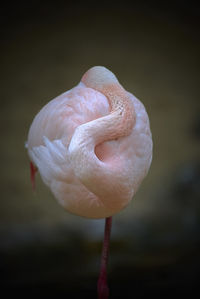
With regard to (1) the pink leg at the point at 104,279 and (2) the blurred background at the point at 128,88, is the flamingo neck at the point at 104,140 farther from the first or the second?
(2) the blurred background at the point at 128,88

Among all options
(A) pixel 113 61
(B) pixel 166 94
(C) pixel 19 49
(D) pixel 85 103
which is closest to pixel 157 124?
(B) pixel 166 94

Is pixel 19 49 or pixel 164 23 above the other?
pixel 164 23

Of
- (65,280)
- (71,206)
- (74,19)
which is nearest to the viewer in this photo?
(71,206)

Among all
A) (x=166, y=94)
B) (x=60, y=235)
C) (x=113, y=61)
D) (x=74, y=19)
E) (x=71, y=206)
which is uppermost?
(x=74, y=19)

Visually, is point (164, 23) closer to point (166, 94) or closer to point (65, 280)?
point (166, 94)

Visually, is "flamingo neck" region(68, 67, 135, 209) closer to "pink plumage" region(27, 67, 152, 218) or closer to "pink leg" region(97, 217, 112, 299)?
"pink plumage" region(27, 67, 152, 218)

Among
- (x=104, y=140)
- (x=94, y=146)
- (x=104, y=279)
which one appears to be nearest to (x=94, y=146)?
(x=94, y=146)

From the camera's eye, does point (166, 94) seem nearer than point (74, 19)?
No

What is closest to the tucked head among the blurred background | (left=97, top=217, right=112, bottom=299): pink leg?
(left=97, top=217, right=112, bottom=299): pink leg
